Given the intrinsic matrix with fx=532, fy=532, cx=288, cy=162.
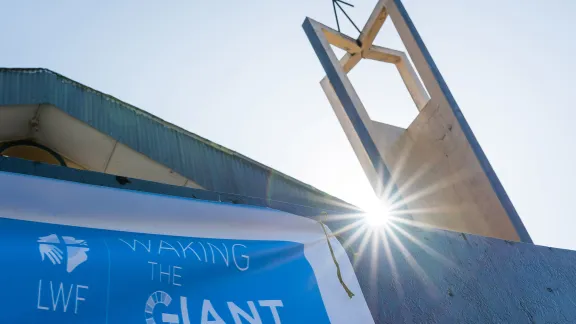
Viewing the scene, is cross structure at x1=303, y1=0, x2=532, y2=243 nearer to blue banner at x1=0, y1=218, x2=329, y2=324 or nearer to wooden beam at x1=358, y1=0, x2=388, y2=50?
wooden beam at x1=358, y1=0, x2=388, y2=50

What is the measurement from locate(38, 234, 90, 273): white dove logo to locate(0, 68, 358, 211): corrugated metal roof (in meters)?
1.56

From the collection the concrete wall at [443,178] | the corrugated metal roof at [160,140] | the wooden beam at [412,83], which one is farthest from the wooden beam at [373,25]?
the corrugated metal roof at [160,140]

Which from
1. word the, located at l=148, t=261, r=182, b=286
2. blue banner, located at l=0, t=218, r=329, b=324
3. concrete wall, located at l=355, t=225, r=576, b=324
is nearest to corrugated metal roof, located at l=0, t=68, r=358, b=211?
concrete wall, located at l=355, t=225, r=576, b=324

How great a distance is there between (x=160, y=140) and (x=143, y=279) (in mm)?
1726

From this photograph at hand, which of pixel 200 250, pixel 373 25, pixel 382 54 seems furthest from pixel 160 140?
pixel 382 54

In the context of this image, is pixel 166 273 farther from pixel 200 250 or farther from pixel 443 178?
pixel 443 178

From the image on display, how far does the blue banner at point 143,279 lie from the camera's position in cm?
166

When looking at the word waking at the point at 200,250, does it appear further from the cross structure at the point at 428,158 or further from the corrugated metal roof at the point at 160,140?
the cross structure at the point at 428,158

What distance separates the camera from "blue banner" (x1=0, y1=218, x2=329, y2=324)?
5.43ft

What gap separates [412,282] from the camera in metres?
2.69

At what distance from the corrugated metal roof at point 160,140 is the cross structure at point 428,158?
0.69m

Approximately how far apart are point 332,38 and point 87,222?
3454 mm

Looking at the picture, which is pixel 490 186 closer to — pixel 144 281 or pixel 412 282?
pixel 412 282

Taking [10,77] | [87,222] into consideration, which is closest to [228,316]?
[87,222]
